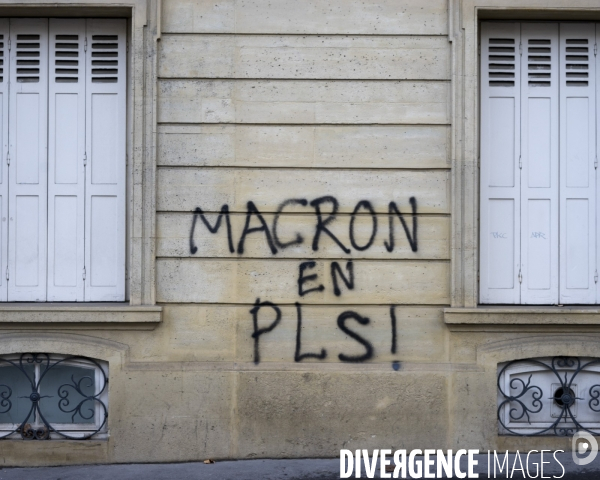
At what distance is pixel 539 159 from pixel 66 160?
4517mm

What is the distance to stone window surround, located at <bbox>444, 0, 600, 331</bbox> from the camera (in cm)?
695

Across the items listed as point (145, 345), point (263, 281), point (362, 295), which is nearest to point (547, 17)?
point (362, 295)

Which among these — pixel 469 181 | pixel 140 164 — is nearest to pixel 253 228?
pixel 140 164

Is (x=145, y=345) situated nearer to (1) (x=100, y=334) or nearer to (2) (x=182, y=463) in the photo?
(1) (x=100, y=334)

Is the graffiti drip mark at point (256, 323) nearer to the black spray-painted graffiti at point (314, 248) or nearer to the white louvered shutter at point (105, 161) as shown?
the black spray-painted graffiti at point (314, 248)

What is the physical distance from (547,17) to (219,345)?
4357mm

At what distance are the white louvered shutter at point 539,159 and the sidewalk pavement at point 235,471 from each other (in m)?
1.62

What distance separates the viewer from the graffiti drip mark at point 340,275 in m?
7.01

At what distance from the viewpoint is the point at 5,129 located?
285 inches

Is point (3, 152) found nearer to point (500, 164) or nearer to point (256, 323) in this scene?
point (256, 323)

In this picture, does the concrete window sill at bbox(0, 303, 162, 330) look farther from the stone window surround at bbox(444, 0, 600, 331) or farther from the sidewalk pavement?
the stone window surround at bbox(444, 0, 600, 331)

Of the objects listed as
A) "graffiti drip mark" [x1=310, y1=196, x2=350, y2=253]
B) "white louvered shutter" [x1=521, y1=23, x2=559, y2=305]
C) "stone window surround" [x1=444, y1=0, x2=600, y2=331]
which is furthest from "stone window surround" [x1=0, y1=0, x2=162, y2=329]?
"white louvered shutter" [x1=521, y1=23, x2=559, y2=305]

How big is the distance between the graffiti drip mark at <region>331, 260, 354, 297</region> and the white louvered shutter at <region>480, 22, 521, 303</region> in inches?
50.5

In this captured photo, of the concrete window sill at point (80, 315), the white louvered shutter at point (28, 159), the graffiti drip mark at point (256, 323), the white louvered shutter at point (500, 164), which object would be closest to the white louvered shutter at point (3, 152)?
the white louvered shutter at point (28, 159)
